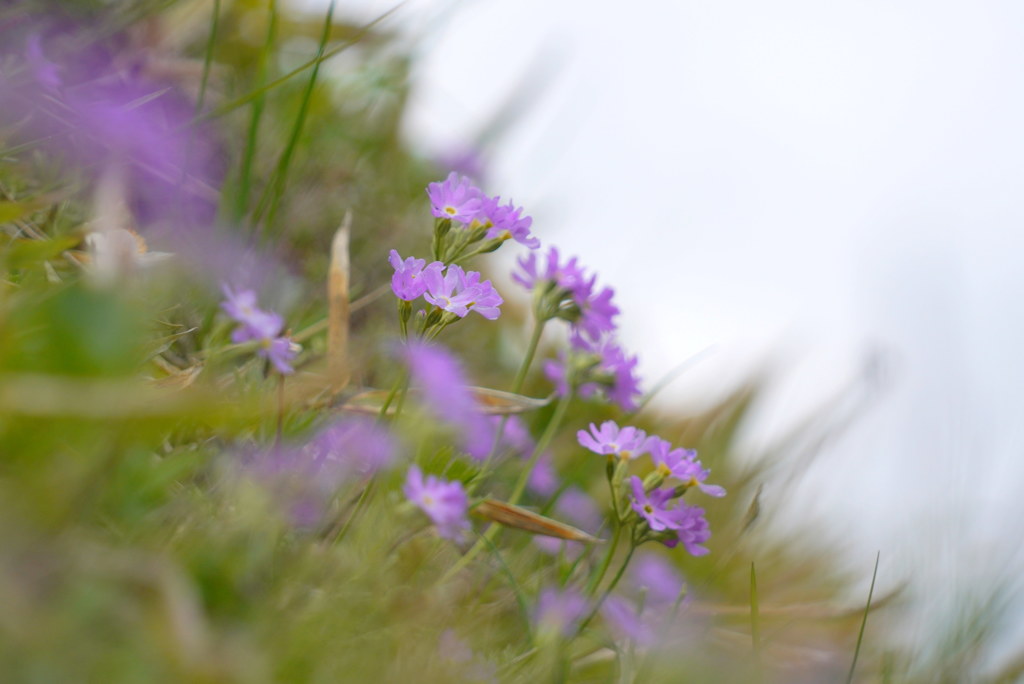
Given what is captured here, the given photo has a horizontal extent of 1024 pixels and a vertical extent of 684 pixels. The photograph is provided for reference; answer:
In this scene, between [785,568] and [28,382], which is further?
[785,568]

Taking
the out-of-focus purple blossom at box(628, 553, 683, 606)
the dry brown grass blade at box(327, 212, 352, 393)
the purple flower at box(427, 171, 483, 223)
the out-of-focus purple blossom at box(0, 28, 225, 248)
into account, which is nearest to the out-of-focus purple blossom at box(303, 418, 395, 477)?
the dry brown grass blade at box(327, 212, 352, 393)

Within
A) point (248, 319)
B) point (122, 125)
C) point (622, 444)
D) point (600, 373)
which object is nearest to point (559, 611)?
point (622, 444)

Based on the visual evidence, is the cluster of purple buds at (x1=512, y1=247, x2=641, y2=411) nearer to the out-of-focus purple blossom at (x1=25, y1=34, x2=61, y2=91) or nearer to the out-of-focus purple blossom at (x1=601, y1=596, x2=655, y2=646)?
the out-of-focus purple blossom at (x1=601, y1=596, x2=655, y2=646)

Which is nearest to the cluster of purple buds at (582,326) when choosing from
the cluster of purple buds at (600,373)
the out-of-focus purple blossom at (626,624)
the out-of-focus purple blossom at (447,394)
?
the cluster of purple buds at (600,373)

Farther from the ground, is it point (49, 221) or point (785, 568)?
point (49, 221)

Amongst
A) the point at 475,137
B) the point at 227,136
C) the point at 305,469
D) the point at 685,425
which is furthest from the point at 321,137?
the point at 305,469

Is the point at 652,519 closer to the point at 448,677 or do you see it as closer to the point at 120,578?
the point at 448,677
